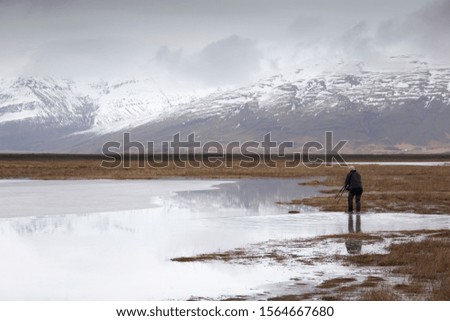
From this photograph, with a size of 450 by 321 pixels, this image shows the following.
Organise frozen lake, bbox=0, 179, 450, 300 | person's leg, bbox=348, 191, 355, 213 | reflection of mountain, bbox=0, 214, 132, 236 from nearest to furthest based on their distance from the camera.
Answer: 1. frozen lake, bbox=0, 179, 450, 300
2. reflection of mountain, bbox=0, 214, 132, 236
3. person's leg, bbox=348, 191, 355, 213

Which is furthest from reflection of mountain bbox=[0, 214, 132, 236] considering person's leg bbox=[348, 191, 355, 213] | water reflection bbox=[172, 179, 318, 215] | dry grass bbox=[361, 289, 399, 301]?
dry grass bbox=[361, 289, 399, 301]

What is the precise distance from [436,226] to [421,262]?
10196mm

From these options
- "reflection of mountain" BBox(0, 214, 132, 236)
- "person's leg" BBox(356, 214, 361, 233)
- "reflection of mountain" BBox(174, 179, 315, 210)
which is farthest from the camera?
"reflection of mountain" BBox(174, 179, 315, 210)

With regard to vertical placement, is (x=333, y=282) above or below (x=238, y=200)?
below

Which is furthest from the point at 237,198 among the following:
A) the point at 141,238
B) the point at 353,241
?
the point at 353,241

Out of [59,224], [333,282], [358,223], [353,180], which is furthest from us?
[353,180]

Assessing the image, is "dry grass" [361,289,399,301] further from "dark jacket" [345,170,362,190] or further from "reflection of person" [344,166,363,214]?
"dark jacket" [345,170,362,190]

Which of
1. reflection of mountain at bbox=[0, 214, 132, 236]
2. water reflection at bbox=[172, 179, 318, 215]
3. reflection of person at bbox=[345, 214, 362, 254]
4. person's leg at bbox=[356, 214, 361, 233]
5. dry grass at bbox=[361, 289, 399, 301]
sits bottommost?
dry grass at bbox=[361, 289, 399, 301]

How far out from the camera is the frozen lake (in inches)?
674

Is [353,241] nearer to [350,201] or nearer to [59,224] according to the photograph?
[350,201]

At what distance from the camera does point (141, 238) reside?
25562 mm

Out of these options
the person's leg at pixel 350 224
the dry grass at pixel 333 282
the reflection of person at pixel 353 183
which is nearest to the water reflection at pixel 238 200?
the reflection of person at pixel 353 183

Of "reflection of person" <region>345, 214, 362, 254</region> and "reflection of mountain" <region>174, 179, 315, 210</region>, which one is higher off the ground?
"reflection of mountain" <region>174, 179, 315, 210</region>
